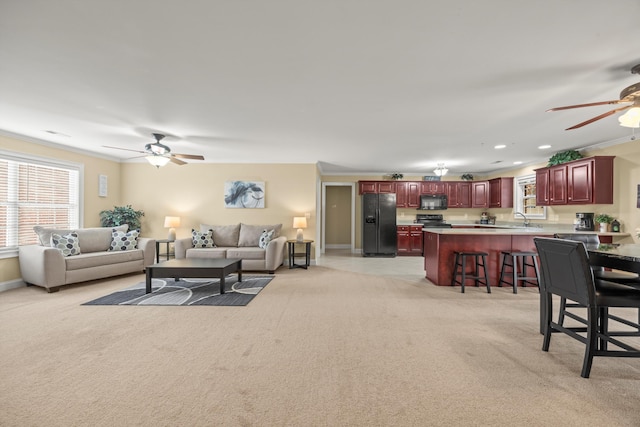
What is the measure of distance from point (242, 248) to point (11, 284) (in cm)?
339

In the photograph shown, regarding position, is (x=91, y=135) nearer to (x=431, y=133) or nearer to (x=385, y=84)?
(x=385, y=84)

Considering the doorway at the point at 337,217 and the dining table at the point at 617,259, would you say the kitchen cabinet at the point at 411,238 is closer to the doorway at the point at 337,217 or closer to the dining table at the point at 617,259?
the doorway at the point at 337,217

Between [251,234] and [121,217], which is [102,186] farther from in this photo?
[251,234]

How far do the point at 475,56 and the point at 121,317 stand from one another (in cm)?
416

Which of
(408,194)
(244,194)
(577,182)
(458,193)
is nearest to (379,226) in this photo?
(408,194)

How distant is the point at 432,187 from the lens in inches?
321

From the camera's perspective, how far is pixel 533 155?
5887 mm

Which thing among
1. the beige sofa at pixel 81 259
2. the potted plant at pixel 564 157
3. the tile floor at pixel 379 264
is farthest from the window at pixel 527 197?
the beige sofa at pixel 81 259

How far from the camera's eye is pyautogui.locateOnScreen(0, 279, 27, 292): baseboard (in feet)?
13.8

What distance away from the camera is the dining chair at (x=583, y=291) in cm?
195

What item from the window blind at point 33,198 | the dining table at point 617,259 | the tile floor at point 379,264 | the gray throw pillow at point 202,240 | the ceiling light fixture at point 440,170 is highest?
the ceiling light fixture at point 440,170

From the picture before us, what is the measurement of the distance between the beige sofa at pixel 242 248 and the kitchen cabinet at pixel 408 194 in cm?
378

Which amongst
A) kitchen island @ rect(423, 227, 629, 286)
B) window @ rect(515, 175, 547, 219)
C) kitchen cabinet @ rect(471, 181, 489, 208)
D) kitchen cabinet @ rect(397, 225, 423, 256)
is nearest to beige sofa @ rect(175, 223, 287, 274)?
kitchen island @ rect(423, 227, 629, 286)

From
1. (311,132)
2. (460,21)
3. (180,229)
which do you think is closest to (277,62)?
(460,21)
